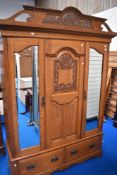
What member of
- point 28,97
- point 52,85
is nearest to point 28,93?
point 28,97

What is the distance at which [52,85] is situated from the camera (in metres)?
1.79

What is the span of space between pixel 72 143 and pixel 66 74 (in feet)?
3.16

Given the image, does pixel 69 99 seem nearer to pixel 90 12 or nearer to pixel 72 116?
pixel 72 116

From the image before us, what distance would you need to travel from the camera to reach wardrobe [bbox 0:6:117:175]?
5.12ft

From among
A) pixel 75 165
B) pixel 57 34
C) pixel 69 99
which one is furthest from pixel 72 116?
pixel 57 34

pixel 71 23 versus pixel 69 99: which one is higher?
pixel 71 23

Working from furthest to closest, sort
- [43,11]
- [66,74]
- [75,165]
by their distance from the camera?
[75,165], [66,74], [43,11]

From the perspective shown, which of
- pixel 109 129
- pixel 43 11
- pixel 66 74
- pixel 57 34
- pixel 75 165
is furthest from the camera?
pixel 109 129

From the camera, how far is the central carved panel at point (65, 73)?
5.83 ft

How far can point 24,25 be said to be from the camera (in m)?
1.45

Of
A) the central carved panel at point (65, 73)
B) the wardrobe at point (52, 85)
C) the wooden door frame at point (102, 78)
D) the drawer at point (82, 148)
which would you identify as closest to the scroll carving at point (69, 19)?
the wardrobe at point (52, 85)

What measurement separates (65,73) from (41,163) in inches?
46.3

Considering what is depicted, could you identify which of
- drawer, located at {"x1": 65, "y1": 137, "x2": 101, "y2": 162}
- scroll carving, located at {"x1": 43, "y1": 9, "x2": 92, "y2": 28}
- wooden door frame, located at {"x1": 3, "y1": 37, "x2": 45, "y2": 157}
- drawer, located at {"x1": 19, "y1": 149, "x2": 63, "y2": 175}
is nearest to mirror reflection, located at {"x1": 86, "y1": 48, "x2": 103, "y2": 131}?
drawer, located at {"x1": 65, "y1": 137, "x2": 101, "y2": 162}

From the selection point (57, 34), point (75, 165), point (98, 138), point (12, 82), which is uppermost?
point (57, 34)
